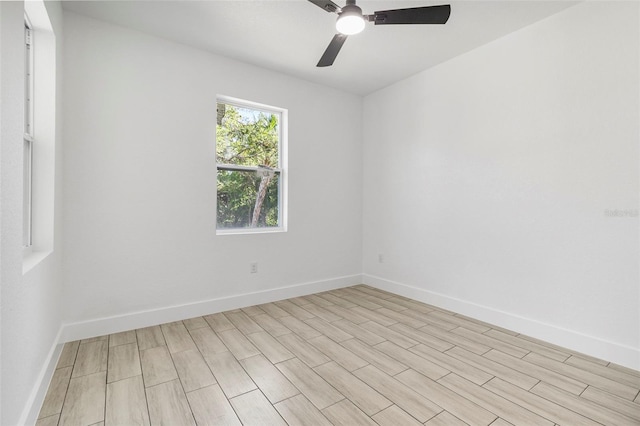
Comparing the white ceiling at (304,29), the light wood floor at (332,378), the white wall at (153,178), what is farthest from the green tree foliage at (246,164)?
the light wood floor at (332,378)

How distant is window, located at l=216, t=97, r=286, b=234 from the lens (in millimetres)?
3326

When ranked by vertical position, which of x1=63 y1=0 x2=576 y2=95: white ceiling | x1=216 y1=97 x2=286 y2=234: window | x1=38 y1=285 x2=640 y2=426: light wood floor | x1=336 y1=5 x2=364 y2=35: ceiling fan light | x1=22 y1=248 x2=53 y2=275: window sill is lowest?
x1=38 y1=285 x2=640 y2=426: light wood floor

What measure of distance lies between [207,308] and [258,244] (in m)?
0.84

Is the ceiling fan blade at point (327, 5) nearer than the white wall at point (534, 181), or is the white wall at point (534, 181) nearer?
the ceiling fan blade at point (327, 5)

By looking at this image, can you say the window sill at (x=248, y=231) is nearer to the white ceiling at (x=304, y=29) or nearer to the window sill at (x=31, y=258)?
the window sill at (x=31, y=258)

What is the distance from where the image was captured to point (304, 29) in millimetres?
2691

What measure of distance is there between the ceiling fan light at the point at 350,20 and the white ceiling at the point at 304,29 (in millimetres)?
569

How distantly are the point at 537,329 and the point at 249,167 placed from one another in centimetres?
318

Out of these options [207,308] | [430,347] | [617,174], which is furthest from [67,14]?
[617,174]

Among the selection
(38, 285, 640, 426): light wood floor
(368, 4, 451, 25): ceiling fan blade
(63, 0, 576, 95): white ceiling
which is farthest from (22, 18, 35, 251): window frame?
(368, 4, 451, 25): ceiling fan blade

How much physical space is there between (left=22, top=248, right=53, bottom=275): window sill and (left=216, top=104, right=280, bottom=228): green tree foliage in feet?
4.95

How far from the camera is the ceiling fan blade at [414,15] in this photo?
71.2 inches

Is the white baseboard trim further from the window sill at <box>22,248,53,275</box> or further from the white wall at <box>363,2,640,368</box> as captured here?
the window sill at <box>22,248,53,275</box>

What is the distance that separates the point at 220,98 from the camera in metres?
3.27
